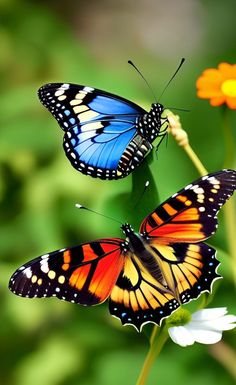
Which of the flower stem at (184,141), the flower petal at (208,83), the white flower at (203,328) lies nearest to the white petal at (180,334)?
the white flower at (203,328)

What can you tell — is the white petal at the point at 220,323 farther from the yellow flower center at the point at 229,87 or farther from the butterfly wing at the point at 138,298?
the yellow flower center at the point at 229,87

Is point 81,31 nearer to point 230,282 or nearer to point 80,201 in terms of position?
point 80,201

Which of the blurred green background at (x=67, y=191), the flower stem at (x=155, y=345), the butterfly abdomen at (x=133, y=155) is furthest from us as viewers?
the blurred green background at (x=67, y=191)

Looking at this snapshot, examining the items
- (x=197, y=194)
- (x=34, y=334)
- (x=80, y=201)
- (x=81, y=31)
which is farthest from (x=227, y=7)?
(x=197, y=194)

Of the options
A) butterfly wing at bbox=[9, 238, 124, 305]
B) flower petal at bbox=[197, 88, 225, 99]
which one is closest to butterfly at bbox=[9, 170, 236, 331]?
butterfly wing at bbox=[9, 238, 124, 305]

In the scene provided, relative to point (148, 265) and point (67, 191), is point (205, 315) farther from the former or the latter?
point (67, 191)

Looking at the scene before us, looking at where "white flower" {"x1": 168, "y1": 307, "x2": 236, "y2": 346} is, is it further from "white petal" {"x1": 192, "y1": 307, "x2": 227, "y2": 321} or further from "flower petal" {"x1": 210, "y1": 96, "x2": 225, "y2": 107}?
"flower petal" {"x1": 210, "y1": 96, "x2": 225, "y2": 107}

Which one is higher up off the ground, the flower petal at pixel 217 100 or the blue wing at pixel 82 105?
the blue wing at pixel 82 105

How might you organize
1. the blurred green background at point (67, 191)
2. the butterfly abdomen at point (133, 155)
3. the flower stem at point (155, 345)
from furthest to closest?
1. the blurred green background at point (67, 191)
2. the butterfly abdomen at point (133, 155)
3. the flower stem at point (155, 345)
